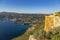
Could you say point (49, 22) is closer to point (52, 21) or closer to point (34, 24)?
point (52, 21)

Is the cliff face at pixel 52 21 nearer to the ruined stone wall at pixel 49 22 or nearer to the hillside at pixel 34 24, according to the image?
the ruined stone wall at pixel 49 22

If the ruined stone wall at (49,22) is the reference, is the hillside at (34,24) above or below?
below

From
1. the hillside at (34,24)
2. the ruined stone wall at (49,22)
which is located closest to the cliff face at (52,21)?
the ruined stone wall at (49,22)

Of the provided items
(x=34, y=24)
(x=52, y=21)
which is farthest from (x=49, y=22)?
(x=34, y=24)

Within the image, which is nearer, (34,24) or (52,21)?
(52,21)

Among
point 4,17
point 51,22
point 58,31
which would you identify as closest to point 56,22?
point 51,22

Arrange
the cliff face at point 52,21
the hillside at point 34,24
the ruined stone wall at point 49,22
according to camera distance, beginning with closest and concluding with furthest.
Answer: the cliff face at point 52,21
the ruined stone wall at point 49,22
the hillside at point 34,24

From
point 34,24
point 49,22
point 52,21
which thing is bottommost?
point 34,24

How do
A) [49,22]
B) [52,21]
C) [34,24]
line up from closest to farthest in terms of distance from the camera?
[52,21] → [49,22] → [34,24]

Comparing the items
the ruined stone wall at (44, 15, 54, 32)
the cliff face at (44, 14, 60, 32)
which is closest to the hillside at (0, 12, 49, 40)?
the ruined stone wall at (44, 15, 54, 32)

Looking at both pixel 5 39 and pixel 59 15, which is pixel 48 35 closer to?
pixel 59 15

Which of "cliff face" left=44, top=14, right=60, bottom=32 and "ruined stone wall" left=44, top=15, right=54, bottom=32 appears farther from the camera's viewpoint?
"ruined stone wall" left=44, top=15, right=54, bottom=32

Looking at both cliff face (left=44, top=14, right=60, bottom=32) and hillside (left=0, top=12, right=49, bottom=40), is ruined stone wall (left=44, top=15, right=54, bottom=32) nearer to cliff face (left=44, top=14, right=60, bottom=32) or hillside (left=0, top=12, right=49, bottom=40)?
cliff face (left=44, top=14, right=60, bottom=32)
